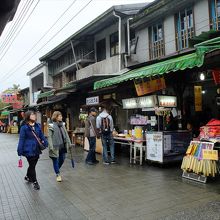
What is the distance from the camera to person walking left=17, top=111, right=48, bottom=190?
7027mm

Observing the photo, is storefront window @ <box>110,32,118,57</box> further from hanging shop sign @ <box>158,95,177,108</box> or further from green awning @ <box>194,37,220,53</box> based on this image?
green awning @ <box>194,37,220,53</box>

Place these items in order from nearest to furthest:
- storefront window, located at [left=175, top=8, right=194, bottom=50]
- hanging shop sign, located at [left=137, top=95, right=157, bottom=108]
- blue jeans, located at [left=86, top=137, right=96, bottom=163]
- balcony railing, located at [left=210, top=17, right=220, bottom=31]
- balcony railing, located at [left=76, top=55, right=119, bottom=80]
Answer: hanging shop sign, located at [left=137, top=95, right=157, bottom=108] → blue jeans, located at [left=86, top=137, right=96, bottom=163] → balcony railing, located at [left=210, top=17, right=220, bottom=31] → storefront window, located at [left=175, top=8, right=194, bottom=50] → balcony railing, located at [left=76, top=55, right=119, bottom=80]

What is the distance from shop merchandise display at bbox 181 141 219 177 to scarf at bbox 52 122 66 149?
332 cm

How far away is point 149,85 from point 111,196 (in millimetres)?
5011

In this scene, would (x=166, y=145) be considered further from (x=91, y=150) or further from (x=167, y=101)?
(x=91, y=150)

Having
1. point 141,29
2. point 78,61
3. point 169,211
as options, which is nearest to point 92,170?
point 169,211

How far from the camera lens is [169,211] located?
5211 millimetres

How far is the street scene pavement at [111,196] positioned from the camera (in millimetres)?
5184

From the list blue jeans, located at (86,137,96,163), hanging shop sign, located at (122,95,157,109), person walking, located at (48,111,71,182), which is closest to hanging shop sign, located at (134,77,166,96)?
hanging shop sign, located at (122,95,157,109)

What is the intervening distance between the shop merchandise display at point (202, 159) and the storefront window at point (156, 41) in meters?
7.77

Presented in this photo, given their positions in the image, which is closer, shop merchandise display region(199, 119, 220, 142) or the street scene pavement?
the street scene pavement

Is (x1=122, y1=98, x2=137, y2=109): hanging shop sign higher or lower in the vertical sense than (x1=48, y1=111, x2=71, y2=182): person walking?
higher

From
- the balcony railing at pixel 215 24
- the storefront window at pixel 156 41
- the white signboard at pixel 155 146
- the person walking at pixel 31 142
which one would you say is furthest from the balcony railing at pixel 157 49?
the person walking at pixel 31 142

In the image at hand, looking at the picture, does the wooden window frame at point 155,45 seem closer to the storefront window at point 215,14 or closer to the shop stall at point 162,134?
the storefront window at point 215,14
